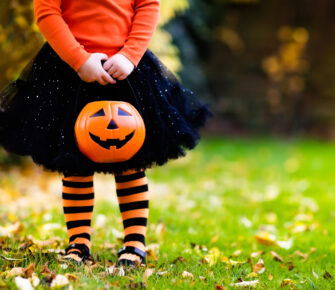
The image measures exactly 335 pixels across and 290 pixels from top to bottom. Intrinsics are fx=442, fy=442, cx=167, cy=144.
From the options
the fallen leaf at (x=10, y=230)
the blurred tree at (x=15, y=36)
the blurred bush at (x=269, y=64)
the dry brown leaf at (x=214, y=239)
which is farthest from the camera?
the blurred bush at (x=269, y=64)

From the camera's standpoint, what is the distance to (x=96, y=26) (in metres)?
1.69

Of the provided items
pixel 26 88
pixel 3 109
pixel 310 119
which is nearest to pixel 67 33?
pixel 26 88

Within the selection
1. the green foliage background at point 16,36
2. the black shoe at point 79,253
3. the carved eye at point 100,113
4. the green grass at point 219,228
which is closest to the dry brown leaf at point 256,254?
the green grass at point 219,228

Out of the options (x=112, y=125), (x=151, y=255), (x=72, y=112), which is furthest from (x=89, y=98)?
(x=151, y=255)

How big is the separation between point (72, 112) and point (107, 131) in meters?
0.19

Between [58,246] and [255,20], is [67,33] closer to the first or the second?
[58,246]

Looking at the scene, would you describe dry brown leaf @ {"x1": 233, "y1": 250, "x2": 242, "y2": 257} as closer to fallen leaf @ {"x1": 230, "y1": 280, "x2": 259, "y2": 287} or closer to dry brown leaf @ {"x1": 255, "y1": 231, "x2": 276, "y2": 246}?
dry brown leaf @ {"x1": 255, "y1": 231, "x2": 276, "y2": 246}

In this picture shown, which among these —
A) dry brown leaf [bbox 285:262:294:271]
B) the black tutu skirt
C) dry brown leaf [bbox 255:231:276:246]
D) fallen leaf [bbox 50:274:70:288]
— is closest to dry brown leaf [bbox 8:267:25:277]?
fallen leaf [bbox 50:274:70:288]

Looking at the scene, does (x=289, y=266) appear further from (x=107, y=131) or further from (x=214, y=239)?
(x=107, y=131)

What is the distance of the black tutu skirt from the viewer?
1652 millimetres

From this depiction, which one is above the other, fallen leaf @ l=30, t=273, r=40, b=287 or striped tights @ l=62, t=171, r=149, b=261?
Answer: striped tights @ l=62, t=171, r=149, b=261

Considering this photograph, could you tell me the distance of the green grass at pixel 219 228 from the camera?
5.37ft

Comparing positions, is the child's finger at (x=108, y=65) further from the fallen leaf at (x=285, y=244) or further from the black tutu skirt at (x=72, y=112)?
the fallen leaf at (x=285, y=244)

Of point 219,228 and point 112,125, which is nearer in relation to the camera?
point 112,125
